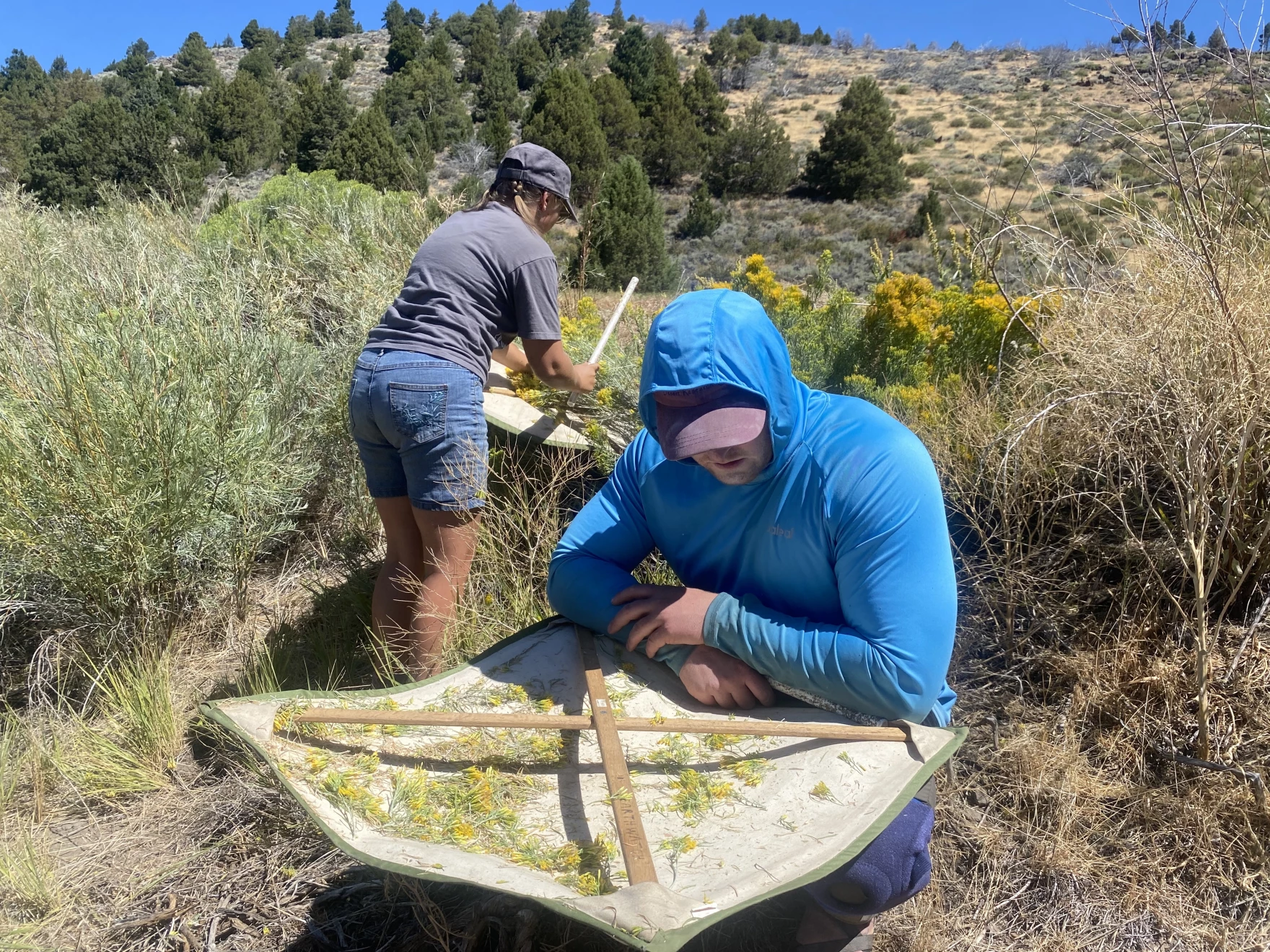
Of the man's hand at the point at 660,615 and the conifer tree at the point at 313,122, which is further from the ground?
the conifer tree at the point at 313,122

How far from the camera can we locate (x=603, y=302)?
669 cm

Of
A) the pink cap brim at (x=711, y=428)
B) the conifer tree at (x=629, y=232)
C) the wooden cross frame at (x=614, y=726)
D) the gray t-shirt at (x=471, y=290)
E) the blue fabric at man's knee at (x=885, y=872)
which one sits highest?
the conifer tree at (x=629, y=232)

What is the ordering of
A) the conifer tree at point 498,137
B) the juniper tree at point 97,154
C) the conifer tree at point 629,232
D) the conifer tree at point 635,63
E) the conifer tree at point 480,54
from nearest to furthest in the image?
the conifer tree at point 629,232, the juniper tree at point 97,154, the conifer tree at point 498,137, the conifer tree at point 635,63, the conifer tree at point 480,54

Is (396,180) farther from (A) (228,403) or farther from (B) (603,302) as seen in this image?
(A) (228,403)

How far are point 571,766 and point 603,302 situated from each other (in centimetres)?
543

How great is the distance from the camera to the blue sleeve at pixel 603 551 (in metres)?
1.74

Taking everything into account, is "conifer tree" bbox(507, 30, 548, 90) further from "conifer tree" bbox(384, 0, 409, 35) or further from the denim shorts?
the denim shorts

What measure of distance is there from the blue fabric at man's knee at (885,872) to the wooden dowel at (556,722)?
19 cm

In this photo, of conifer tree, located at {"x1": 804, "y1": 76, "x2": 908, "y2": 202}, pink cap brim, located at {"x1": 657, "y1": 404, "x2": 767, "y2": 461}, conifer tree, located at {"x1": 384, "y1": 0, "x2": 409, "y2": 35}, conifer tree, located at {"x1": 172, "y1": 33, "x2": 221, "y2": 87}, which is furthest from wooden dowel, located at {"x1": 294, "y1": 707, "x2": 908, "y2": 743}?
conifer tree, located at {"x1": 384, "y1": 0, "x2": 409, "y2": 35}

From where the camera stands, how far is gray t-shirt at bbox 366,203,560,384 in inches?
98.1

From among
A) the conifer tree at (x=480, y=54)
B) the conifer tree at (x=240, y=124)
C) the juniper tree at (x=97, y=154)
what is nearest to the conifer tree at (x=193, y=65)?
the conifer tree at (x=480, y=54)

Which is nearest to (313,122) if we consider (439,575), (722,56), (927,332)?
(927,332)

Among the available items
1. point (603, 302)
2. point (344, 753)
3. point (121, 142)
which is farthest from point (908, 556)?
point (121, 142)

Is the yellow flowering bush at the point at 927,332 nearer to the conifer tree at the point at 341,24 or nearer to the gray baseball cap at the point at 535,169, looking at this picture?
the gray baseball cap at the point at 535,169
